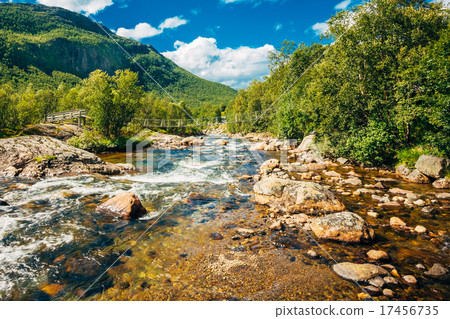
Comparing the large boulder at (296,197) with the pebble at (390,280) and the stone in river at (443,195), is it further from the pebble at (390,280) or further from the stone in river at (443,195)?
the stone in river at (443,195)

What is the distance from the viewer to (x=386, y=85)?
39.1 ft

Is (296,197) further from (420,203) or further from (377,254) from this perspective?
(420,203)

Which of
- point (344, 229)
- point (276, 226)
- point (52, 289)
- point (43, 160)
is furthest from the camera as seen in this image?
point (43, 160)

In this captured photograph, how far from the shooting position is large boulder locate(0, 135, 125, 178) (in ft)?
34.1

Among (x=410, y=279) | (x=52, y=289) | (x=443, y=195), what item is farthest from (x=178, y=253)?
(x=443, y=195)

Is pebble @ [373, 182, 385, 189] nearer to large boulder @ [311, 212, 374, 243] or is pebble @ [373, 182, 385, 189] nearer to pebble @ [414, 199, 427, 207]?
pebble @ [414, 199, 427, 207]

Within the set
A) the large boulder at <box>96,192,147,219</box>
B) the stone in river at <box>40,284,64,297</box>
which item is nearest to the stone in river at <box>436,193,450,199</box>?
the large boulder at <box>96,192,147,219</box>

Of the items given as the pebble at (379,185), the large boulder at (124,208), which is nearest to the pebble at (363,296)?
the large boulder at (124,208)

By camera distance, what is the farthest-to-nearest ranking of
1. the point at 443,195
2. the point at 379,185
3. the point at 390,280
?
the point at 379,185 → the point at 443,195 → the point at 390,280

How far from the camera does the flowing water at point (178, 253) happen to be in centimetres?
336

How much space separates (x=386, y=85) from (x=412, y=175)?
5558mm

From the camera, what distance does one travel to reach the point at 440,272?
3.68 m

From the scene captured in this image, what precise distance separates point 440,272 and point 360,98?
463 inches

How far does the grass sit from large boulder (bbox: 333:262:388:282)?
31.6 feet
